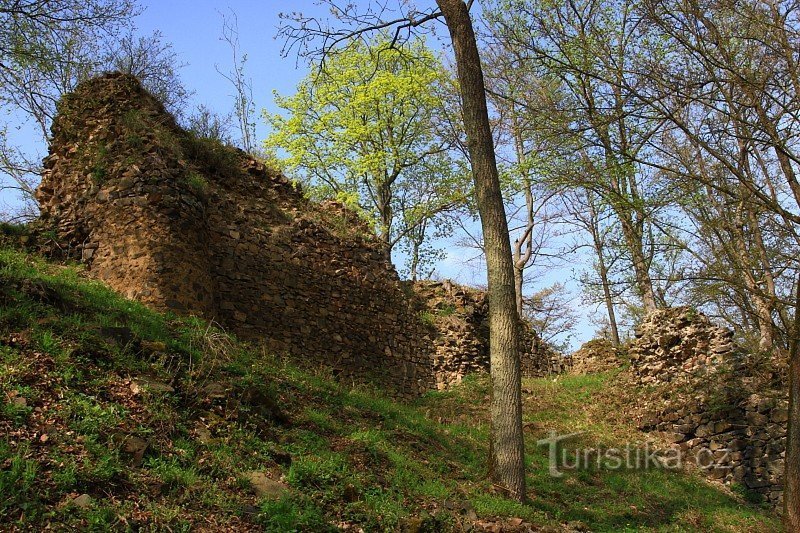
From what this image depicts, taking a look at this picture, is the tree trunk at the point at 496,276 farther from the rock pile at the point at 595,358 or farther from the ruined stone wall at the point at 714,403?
the rock pile at the point at 595,358

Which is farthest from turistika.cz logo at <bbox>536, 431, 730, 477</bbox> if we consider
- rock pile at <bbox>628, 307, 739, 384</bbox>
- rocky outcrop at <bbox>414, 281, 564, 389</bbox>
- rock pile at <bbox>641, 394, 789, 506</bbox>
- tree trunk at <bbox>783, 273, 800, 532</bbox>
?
rocky outcrop at <bbox>414, 281, 564, 389</bbox>

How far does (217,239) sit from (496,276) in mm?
5756

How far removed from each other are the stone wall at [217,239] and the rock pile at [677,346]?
5.25m

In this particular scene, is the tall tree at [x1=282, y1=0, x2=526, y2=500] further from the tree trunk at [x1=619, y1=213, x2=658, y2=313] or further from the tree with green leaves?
the tree with green leaves

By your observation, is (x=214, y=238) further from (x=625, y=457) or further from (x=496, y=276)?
(x=625, y=457)

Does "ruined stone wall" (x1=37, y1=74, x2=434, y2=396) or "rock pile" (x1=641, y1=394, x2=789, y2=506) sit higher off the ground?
"ruined stone wall" (x1=37, y1=74, x2=434, y2=396)

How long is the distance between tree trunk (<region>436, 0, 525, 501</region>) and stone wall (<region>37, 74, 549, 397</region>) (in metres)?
4.73

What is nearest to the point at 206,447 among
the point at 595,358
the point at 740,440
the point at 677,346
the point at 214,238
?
the point at 214,238

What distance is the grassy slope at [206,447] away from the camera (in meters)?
5.07

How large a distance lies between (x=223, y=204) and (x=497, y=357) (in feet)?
21.8

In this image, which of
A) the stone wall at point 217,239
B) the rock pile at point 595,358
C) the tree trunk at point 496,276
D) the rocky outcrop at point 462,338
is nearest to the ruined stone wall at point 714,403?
the rock pile at point 595,358

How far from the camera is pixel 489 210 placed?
8766 mm

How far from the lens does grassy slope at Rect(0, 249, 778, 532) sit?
5.07 metres

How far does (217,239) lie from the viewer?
39.7 feet
